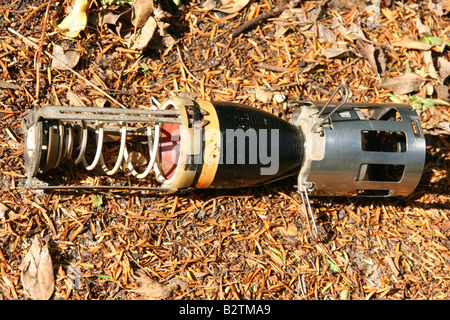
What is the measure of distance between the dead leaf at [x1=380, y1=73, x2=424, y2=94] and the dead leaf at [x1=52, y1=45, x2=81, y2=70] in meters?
2.19

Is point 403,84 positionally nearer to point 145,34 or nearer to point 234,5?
point 234,5

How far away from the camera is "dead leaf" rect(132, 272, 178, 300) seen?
2.80 metres

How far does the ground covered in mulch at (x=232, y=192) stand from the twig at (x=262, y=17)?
0.04ft

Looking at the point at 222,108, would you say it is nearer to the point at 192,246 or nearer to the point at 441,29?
the point at 192,246

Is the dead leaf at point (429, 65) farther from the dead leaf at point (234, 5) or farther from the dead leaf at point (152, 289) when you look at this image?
the dead leaf at point (152, 289)

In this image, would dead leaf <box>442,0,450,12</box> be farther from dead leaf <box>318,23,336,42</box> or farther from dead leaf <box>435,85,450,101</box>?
dead leaf <box>318,23,336,42</box>

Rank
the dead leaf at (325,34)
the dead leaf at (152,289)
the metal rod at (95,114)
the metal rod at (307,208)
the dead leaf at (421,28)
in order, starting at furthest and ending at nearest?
the dead leaf at (421,28), the dead leaf at (325,34), the metal rod at (307,208), the dead leaf at (152,289), the metal rod at (95,114)

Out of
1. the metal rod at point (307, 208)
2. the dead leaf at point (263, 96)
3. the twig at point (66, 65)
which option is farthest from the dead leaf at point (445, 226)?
the twig at point (66, 65)

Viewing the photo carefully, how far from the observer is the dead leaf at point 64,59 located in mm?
3176

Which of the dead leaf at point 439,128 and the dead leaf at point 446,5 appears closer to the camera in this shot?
the dead leaf at point 439,128

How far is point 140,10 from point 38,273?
178cm

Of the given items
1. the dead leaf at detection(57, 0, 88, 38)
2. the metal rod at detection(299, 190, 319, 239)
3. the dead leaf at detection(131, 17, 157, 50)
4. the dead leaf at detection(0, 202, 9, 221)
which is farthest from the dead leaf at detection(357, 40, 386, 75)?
the dead leaf at detection(0, 202, 9, 221)

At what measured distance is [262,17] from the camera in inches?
143

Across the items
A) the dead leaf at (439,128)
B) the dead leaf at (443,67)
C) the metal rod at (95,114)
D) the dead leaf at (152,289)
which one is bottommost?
the dead leaf at (152,289)
